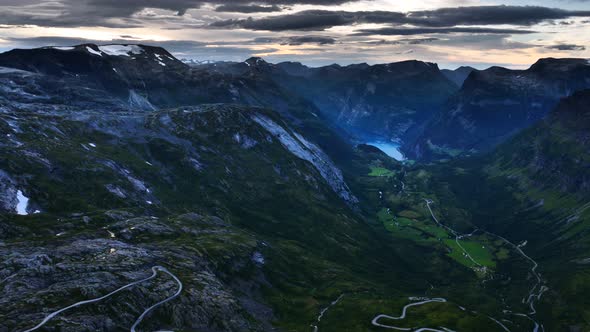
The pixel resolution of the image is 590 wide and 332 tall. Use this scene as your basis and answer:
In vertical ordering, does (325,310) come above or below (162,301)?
below

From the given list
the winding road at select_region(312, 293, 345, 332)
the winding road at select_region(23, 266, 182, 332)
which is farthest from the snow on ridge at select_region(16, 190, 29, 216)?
the winding road at select_region(312, 293, 345, 332)

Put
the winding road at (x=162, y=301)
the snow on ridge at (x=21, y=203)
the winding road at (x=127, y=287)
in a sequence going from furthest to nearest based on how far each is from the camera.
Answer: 1. the snow on ridge at (x=21, y=203)
2. the winding road at (x=162, y=301)
3. the winding road at (x=127, y=287)

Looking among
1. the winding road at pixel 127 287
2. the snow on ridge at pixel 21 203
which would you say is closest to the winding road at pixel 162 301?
the winding road at pixel 127 287

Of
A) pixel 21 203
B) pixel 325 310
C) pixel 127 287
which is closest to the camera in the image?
pixel 127 287

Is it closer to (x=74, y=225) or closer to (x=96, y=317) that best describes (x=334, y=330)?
(x=96, y=317)

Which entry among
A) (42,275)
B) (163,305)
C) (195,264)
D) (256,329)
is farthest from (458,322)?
(42,275)

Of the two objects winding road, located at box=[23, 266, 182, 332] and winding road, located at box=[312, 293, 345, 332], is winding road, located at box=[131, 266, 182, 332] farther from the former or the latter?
winding road, located at box=[312, 293, 345, 332]

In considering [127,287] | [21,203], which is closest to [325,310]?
[127,287]

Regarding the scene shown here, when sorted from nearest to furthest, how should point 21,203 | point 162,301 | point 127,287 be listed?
point 127,287 < point 162,301 < point 21,203

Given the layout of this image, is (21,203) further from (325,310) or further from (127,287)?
(325,310)

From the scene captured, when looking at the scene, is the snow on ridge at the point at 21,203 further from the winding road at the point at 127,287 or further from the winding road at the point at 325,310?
the winding road at the point at 325,310

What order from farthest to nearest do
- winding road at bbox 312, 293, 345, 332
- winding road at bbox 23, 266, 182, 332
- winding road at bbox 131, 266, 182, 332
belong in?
winding road at bbox 312, 293, 345, 332, winding road at bbox 131, 266, 182, 332, winding road at bbox 23, 266, 182, 332
